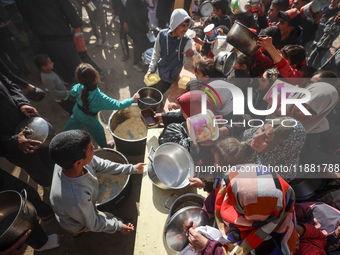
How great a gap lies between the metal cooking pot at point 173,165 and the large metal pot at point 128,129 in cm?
107

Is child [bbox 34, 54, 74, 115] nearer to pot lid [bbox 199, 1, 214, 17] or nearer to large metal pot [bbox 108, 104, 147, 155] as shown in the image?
large metal pot [bbox 108, 104, 147, 155]

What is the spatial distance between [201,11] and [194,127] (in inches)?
221

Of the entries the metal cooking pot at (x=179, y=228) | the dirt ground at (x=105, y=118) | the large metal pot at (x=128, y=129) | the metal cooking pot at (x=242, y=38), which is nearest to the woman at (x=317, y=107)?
the metal cooking pot at (x=242, y=38)

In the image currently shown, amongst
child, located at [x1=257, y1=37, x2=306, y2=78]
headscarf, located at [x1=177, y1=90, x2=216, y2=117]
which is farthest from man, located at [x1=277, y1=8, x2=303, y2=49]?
headscarf, located at [x1=177, y1=90, x2=216, y2=117]

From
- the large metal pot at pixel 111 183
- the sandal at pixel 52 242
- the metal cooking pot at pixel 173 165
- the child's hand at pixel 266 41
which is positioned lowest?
the sandal at pixel 52 242

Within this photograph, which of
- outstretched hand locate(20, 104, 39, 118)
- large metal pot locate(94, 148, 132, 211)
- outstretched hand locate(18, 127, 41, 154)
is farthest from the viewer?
large metal pot locate(94, 148, 132, 211)

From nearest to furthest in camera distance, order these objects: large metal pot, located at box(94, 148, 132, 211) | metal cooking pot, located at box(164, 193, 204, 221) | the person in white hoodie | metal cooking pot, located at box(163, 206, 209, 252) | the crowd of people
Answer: the crowd of people < metal cooking pot, located at box(163, 206, 209, 252) < metal cooking pot, located at box(164, 193, 204, 221) < large metal pot, located at box(94, 148, 132, 211) < the person in white hoodie

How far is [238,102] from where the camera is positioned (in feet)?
9.18

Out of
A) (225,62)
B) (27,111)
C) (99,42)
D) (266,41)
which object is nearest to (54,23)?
(27,111)

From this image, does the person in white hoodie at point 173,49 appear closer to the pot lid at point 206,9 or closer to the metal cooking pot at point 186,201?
the metal cooking pot at point 186,201

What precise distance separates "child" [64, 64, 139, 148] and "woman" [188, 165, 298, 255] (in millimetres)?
2131

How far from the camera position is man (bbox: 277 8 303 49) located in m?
3.78

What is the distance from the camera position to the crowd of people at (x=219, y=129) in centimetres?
160

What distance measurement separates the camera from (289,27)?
379cm
